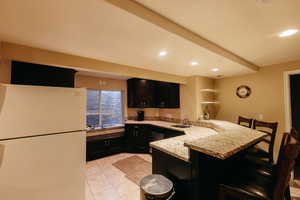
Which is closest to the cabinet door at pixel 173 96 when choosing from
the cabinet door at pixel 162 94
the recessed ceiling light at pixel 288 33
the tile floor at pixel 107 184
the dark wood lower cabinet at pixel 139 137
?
the cabinet door at pixel 162 94

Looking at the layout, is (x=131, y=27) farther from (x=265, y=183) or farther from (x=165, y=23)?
(x=265, y=183)

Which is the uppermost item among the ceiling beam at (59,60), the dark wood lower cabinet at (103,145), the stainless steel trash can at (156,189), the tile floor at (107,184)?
the ceiling beam at (59,60)

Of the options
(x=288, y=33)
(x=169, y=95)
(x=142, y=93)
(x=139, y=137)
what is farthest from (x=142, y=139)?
(x=288, y=33)

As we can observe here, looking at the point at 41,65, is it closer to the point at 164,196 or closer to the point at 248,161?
the point at 164,196

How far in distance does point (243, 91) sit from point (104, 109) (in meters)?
4.04

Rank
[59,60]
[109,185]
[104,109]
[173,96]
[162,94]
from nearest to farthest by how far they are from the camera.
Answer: [59,60], [109,185], [173,96], [162,94], [104,109]

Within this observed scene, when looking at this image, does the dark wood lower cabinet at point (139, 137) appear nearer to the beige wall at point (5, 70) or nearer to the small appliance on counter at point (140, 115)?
the small appliance on counter at point (140, 115)

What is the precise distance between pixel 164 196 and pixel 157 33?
159 centimetres

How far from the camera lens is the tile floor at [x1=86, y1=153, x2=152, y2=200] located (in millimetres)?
2000

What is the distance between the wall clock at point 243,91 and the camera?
3.18 m

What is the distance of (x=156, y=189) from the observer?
1.23 m

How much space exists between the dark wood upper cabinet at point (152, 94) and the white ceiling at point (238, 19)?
202cm

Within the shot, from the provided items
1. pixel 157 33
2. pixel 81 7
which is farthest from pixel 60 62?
pixel 157 33

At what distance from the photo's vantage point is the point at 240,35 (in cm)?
154
